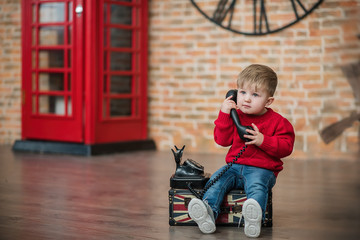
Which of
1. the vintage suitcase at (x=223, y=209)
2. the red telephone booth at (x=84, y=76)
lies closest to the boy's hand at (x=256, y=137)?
the vintage suitcase at (x=223, y=209)

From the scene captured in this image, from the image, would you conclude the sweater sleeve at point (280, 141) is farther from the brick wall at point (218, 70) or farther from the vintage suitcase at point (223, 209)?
the brick wall at point (218, 70)

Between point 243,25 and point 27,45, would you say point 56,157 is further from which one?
point 243,25

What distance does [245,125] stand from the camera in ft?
8.77

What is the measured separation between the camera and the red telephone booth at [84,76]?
17.2ft

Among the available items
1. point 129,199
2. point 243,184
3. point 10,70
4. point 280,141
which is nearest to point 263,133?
point 280,141

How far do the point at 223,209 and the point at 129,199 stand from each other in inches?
33.7

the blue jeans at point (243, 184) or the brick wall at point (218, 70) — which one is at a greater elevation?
the brick wall at point (218, 70)

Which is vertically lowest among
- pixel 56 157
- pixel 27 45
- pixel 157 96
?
pixel 56 157

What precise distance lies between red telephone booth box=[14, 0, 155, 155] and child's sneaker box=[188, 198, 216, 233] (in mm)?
2801

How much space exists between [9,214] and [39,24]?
282 centimetres

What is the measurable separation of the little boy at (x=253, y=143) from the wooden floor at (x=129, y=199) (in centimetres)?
16

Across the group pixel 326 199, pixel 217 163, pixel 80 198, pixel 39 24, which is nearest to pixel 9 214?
pixel 80 198

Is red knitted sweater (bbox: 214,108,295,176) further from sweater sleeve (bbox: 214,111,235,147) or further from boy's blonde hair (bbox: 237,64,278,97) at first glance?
boy's blonde hair (bbox: 237,64,278,97)

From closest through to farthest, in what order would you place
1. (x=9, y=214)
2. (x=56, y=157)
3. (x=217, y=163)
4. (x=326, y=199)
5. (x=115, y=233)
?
(x=115, y=233) → (x=9, y=214) → (x=326, y=199) → (x=217, y=163) → (x=56, y=157)
